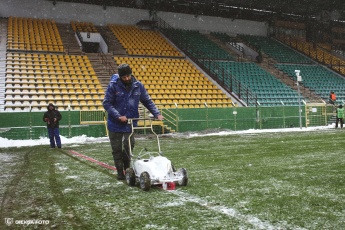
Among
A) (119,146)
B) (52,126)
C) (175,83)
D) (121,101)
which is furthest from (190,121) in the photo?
(121,101)

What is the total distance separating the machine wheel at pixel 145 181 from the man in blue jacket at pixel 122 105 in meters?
0.94

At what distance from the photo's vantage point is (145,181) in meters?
4.90

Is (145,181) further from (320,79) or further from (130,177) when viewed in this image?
(320,79)

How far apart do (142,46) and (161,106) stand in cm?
1046

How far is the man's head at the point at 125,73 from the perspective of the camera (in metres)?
5.50

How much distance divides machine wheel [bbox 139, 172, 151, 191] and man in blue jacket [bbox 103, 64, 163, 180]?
0.94 m

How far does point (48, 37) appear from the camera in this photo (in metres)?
26.5

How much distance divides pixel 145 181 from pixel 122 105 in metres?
1.36

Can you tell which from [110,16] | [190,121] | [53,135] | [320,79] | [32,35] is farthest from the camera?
[110,16]

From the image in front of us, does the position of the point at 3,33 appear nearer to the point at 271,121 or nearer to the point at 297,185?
the point at 271,121

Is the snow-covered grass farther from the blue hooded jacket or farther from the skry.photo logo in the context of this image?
the blue hooded jacket

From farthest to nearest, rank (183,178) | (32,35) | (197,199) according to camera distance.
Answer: (32,35)
(183,178)
(197,199)

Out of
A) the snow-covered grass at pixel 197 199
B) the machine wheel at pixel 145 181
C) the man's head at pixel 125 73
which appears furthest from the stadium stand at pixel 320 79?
the machine wheel at pixel 145 181

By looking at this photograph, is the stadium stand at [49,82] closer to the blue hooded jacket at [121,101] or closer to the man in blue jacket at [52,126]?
the man in blue jacket at [52,126]
